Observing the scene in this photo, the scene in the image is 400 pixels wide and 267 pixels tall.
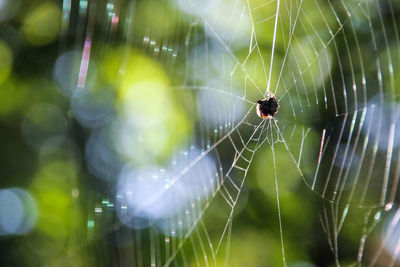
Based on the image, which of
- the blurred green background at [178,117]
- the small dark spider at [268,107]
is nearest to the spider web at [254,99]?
the blurred green background at [178,117]

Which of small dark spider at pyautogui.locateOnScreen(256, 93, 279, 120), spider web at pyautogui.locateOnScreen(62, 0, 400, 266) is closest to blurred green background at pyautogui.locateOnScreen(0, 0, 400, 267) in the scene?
spider web at pyautogui.locateOnScreen(62, 0, 400, 266)

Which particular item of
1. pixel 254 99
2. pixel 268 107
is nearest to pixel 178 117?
pixel 254 99

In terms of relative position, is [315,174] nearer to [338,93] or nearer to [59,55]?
[338,93]

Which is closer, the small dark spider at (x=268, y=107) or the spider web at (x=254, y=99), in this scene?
the small dark spider at (x=268, y=107)

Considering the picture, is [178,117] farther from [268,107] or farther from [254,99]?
[268,107]

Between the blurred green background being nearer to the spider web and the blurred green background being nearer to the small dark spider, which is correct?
the spider web

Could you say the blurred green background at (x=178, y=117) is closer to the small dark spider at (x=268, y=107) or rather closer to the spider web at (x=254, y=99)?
the spider web at (x=254, y=99)

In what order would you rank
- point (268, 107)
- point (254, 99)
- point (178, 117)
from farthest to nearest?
point (178, 117) < point (254, 99) < point (268, 107)

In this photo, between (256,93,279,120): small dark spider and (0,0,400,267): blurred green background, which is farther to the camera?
(0,0,400,267): blurred green background
